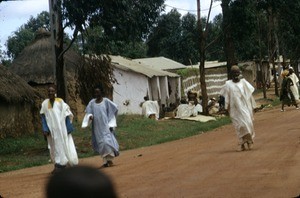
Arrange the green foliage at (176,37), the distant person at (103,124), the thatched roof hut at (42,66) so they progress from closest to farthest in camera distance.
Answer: the distant person at (103,124), the thatched roof hut at (42,66), the green foliage at (176,37)

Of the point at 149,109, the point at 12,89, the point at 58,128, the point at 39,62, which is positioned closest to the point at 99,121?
the point at 58,128

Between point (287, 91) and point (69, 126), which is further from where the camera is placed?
point (287, 91)

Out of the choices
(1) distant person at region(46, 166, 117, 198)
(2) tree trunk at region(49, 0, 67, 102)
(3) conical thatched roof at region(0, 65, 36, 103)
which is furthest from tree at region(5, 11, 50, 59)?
(1) distant person at region(46, 166, 117, 198)

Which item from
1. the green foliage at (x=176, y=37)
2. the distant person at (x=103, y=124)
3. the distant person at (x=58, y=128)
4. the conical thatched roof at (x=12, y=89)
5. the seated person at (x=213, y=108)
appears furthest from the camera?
the green foliage at (x=176, y=37)

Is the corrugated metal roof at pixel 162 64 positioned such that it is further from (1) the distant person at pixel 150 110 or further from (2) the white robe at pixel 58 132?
(2) the white robe at pixel 58 132

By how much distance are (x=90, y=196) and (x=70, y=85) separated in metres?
26.1

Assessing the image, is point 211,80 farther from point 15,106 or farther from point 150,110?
point 15,106

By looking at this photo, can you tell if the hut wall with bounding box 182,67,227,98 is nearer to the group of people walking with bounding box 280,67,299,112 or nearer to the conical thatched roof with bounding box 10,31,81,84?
the conical thatched roof with bounding box 10,31,81,84

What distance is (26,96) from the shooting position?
23312mm

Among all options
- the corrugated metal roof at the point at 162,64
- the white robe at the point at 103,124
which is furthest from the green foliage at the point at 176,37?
the white robe at the point at 103,124

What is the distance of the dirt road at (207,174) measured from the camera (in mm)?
7863

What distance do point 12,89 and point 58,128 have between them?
1129 centimetres

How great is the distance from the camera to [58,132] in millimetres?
12000

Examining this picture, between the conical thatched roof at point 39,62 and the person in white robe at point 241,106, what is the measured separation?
623 inches
